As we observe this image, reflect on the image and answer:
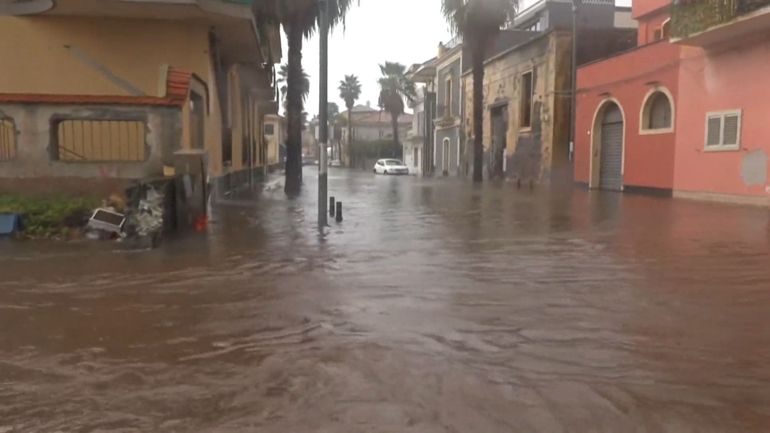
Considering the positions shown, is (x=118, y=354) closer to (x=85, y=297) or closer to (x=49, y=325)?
(x=49, y=325)

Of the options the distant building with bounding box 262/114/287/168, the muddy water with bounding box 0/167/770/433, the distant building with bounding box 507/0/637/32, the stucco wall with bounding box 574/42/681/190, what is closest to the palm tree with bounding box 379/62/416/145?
the distant building with bounding box 262/114/287/168

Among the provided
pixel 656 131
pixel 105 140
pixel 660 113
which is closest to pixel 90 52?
pixel 105 140

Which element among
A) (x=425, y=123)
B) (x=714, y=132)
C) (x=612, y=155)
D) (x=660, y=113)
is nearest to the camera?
(x=714, y=132)

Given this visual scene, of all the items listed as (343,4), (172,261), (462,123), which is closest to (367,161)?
(462,123)

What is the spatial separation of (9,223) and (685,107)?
1939 cm

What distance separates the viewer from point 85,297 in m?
6.52

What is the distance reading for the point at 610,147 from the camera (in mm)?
27875

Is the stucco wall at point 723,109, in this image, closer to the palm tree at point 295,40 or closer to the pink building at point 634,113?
the pink building at point 634,113

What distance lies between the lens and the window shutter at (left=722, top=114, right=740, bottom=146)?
19438 mm

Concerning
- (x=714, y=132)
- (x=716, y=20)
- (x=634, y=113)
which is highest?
(x=716, y=20)

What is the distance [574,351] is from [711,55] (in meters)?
18.6

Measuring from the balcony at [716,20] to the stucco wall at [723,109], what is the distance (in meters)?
0.55

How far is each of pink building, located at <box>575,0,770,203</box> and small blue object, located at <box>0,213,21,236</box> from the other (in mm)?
16418

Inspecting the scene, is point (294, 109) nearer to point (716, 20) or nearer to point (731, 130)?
Answer: point (716, 20)
